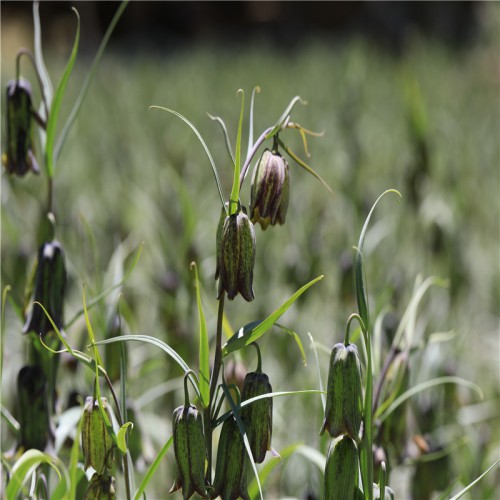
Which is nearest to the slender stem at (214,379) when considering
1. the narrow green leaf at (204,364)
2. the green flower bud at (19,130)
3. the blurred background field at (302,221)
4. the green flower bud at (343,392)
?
the narrow green leaf at (204,364)

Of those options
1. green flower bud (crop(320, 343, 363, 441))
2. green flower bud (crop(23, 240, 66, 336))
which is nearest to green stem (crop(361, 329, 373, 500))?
green flower bud (crop(320, 343, 363, 441))

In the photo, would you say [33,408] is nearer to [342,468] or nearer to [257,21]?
[342,468]

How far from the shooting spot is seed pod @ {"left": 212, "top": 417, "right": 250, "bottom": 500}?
861mm

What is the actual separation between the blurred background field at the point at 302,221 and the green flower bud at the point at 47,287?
2.8 inches

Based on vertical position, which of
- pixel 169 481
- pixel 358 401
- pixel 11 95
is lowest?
pixel 169 481

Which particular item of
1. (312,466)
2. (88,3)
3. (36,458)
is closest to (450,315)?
(312,466)

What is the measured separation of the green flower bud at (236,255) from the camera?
818 mm

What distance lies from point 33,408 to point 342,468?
0.41 metres

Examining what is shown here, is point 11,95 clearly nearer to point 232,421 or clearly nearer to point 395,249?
point 232,421

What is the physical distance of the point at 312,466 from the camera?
1387 millimetres

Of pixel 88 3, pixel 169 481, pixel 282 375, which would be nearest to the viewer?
pixel 169 481

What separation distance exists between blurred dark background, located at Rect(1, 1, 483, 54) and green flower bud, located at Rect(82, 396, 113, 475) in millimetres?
8463

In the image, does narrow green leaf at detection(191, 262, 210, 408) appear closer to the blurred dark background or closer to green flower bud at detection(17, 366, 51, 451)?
green flower bud at detection(17, 366, 51, 451)

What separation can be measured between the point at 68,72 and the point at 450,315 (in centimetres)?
125
